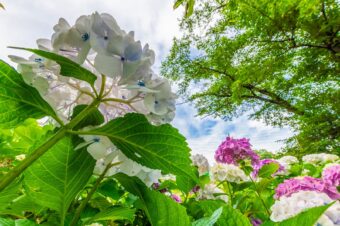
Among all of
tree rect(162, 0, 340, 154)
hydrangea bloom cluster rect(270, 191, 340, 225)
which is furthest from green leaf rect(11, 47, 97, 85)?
tree rect(162, 0, 340, 154)

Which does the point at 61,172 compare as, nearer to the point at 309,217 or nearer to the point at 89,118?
the point at 89,118

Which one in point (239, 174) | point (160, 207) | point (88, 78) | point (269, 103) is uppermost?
point (269, 103)

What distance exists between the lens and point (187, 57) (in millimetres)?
11352

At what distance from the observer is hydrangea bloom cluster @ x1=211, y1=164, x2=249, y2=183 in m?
1.33

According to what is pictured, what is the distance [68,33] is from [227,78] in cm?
997

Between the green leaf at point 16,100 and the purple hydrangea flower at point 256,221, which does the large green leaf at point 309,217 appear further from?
the purple hydrangea flower at point 256,221

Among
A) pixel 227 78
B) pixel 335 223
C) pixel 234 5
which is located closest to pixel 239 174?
pixel 335 223

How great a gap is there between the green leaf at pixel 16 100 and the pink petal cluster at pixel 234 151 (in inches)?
46.9

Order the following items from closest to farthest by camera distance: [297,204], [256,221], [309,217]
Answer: [309,217] → [297,204] → [256,221]

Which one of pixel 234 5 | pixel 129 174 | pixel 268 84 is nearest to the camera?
pixel 129 174

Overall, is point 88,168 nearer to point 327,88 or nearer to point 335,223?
point 335,223

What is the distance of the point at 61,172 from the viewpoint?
433 millimetres

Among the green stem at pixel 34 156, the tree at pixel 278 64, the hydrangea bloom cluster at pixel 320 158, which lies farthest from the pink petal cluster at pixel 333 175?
the tree at pixel 278 64

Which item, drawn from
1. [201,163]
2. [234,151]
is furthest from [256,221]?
A: [234,151]
